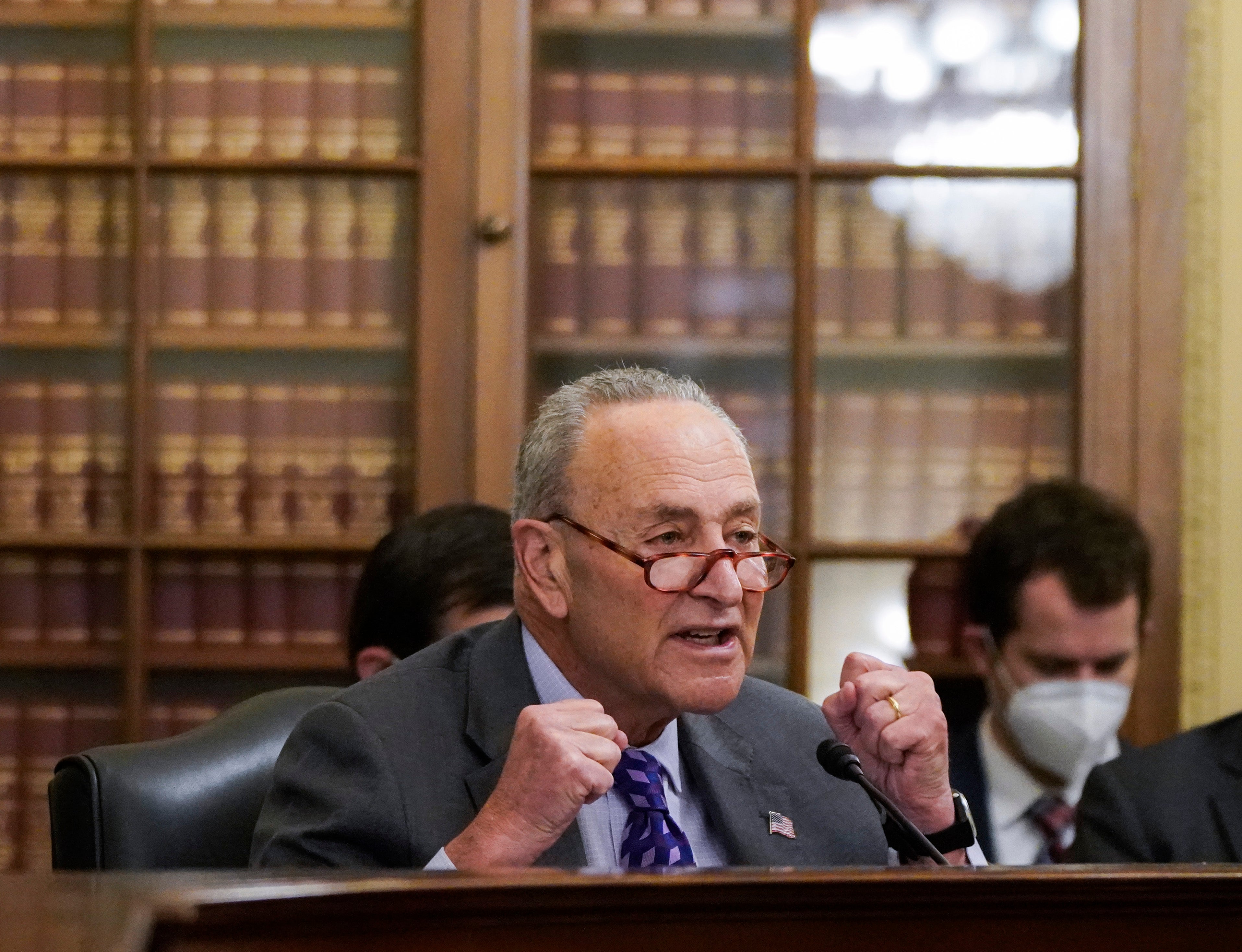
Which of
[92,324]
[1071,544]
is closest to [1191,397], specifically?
[1071,544]

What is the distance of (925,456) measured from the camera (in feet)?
11.0

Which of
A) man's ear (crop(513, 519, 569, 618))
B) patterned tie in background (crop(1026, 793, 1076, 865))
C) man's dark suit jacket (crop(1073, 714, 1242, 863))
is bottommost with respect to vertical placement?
patterned tie in background (crop(1026, 793, 1076, 865))

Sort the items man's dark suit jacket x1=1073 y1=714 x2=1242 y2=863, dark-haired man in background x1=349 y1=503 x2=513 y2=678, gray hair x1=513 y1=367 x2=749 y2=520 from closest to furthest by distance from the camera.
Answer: gray hair x1=513 y1=367 x2=749 y2=520 < man's dark suit jacket x1=1073 y1=714 x2=1242 y2=863 < dark-haired man in background x1=349 y1=503 x2=513 y2=678

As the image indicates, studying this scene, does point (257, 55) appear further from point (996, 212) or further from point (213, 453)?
point (996, 212)

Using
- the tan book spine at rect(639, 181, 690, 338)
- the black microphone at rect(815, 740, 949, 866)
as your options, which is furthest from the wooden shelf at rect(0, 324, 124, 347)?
the black microphone at rect(815, 740, 949, 866)

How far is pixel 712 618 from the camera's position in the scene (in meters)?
1.76

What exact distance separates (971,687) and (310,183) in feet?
5.57

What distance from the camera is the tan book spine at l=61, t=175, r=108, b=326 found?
336 cm

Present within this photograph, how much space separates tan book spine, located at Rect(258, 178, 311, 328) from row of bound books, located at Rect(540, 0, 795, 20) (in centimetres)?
65

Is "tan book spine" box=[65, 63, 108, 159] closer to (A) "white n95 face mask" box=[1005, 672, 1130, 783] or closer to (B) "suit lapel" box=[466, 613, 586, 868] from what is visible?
(B) "suit lapel" box=[466, 613, 586, 868]

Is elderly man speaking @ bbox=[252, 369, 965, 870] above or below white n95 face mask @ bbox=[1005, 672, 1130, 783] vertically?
above

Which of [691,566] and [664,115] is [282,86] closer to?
[664,115]

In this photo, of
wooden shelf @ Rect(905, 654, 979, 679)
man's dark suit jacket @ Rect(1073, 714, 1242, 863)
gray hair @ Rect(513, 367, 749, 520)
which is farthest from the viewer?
wooden shelf @ Rect(905, 654, 979, 679)

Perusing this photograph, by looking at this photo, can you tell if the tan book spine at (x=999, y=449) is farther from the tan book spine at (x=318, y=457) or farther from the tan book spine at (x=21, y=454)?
the tan book spine at (x=21, y=454)
